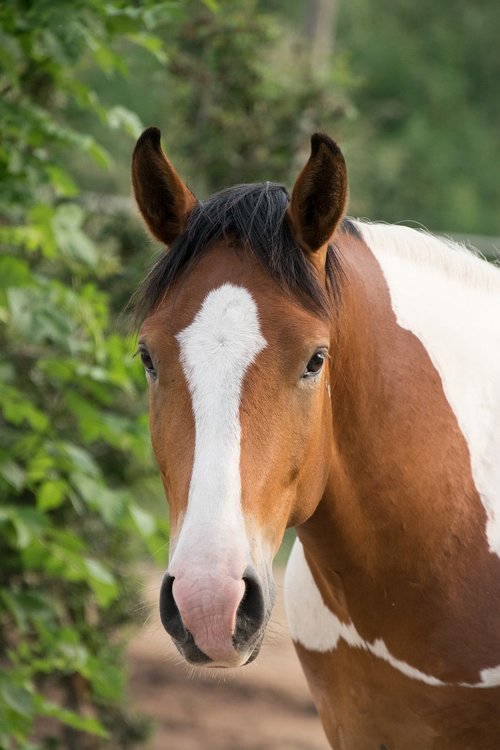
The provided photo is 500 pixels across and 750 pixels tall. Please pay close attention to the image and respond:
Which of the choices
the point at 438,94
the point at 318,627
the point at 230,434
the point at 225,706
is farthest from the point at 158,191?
the point at 438,94

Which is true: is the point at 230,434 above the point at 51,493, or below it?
above

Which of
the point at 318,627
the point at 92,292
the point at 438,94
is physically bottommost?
the point at 438,94

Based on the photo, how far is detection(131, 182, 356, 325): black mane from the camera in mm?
2320

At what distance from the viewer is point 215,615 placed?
1.97m

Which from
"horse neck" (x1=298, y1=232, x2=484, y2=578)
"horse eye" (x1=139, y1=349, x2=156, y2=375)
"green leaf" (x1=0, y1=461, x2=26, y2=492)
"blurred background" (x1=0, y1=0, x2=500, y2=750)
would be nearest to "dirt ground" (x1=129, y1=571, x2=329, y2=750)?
"blurred background" (x1=0, y1=0, x2=500, y2=750)

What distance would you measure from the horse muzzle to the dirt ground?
11.9 ft

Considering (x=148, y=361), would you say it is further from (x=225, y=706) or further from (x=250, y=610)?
(x=225, y=706)

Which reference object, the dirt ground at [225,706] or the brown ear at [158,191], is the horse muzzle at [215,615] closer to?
the brown ear at [158,191]

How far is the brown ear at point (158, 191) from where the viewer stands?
96.7 inches

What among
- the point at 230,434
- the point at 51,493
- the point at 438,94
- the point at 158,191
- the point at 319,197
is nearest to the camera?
the point at 230,434

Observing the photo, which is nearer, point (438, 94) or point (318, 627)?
point (318, 627)

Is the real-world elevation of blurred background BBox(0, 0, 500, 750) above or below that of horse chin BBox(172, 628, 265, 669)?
below

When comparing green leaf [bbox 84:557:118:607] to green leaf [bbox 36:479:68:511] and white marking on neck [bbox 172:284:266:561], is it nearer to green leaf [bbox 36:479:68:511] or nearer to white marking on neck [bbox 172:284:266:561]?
green leaf [bbox 36:479:68:511]

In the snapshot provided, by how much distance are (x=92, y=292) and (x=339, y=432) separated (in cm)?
145
